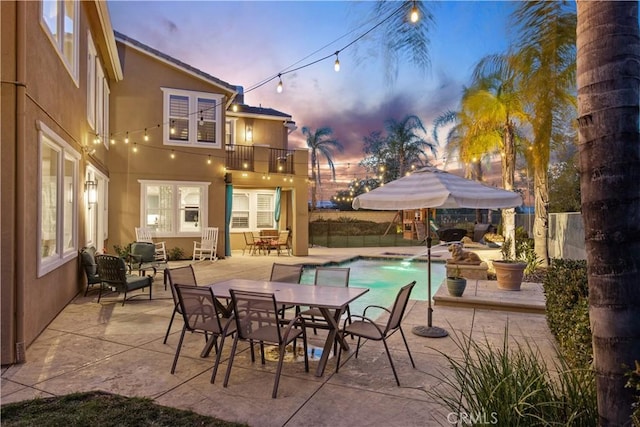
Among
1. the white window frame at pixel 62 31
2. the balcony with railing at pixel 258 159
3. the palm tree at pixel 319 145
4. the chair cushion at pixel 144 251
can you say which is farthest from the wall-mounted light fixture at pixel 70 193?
the palm tree at pixel 319 145

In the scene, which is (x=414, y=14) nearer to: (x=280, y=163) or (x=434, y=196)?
(x=434, y=196)

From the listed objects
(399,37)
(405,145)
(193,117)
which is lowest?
(399,37)

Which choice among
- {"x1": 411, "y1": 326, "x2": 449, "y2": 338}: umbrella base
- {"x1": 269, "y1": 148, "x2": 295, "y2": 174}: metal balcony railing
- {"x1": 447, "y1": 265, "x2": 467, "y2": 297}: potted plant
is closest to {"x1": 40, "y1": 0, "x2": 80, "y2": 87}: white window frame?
{"x1": 411, "y1": 326, "x2": 449, "y2": 338}: umbrella base

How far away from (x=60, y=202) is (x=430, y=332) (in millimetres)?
5568

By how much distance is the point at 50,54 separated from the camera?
5219 mm

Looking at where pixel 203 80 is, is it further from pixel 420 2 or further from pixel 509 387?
pixel 509 387

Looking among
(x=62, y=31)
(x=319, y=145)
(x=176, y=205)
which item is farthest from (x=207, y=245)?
(x=319, y=145)

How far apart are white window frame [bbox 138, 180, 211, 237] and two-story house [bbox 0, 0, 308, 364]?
0.11 feet

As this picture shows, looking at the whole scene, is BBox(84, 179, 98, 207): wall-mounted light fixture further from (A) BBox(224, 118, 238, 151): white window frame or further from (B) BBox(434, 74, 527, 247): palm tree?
(B) BBox(434, 74, 527, 247): palm tree

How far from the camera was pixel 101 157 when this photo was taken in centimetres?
1009

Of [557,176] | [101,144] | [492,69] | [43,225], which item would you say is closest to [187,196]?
[101,144]

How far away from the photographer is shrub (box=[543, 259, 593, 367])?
3.28 meters

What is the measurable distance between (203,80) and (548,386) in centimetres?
1332

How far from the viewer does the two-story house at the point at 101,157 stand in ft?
13.1
